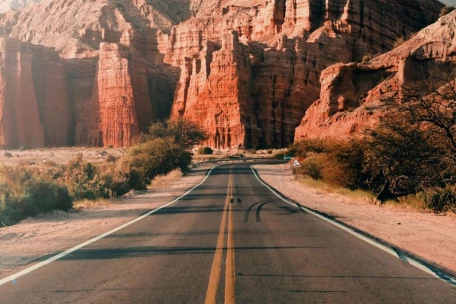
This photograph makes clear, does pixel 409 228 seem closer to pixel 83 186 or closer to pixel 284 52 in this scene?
pixel 83 186

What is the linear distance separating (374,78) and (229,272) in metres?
50.0

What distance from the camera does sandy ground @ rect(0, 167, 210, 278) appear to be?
8.66 m

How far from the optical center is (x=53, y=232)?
12.0m

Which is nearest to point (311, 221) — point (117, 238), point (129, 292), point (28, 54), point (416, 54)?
point (117, 238)

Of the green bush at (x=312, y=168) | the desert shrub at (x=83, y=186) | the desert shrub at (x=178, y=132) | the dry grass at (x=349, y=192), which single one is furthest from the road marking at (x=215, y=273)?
the desert shrub at (x=178, y=132)

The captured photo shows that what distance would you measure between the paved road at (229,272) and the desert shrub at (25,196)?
18.0 feet

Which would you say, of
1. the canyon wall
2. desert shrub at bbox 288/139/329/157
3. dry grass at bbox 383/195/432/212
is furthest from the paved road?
the canyon wall

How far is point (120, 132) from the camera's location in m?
96.6

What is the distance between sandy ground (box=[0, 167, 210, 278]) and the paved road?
2.39 feet

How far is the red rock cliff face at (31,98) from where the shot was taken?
9219 cm

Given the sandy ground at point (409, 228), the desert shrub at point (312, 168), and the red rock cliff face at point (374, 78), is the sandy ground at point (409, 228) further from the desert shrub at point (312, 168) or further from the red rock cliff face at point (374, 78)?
the red rock cliff face at point (374, 78)

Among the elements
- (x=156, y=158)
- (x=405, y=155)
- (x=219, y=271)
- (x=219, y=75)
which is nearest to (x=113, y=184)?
(x=405, y=155)

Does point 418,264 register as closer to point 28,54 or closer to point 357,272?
point 357,272

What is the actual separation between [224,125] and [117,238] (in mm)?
86047
